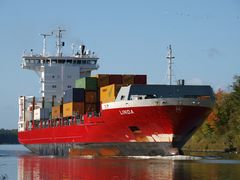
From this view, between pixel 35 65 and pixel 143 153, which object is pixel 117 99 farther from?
pixel 35 65

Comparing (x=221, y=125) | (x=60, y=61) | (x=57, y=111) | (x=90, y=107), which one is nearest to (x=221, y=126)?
(x=221, y=125)

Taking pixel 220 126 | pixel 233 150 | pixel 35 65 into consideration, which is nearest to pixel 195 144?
pixel 220 126

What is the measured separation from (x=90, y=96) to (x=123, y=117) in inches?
318

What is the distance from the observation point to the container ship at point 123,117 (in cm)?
5147

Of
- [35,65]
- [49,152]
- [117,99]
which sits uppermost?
[35,65]

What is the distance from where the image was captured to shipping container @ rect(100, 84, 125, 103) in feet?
183

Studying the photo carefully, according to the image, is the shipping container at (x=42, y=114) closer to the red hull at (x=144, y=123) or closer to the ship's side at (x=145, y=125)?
the red hull at (x=144, y=123)

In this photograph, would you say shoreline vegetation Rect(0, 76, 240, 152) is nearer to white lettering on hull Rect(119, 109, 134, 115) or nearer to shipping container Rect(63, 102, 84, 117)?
shipping container Rect(63, 102, 84, 117)

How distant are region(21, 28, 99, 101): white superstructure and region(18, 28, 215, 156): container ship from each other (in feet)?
15.2

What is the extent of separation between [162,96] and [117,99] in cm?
389

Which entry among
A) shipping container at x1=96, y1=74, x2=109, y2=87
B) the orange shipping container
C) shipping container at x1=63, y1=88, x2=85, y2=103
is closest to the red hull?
the orange shipping container

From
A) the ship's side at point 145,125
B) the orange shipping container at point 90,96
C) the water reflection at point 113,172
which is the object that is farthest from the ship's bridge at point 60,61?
the water reflection at point 113,172

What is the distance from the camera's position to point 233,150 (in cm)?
7325

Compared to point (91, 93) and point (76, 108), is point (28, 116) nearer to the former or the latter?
point (76, 108)
